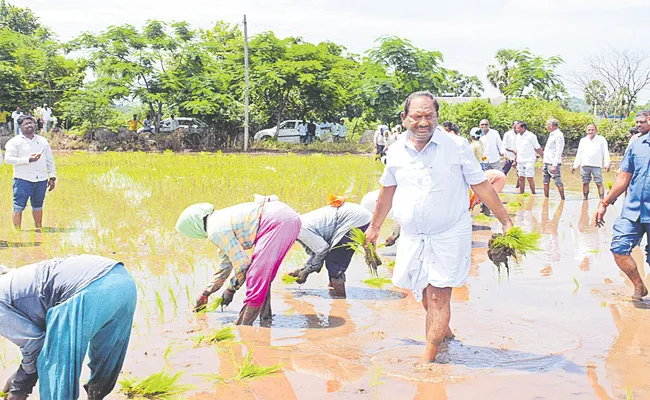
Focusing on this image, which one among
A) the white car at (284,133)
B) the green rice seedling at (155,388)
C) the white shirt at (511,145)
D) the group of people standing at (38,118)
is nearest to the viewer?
the green rice seedling at (155,388)

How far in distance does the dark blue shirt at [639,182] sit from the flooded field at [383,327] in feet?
2.61

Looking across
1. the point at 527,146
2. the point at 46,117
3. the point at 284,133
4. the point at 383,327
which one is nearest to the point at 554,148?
the point at 527,146

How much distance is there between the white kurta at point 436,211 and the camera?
429 cm

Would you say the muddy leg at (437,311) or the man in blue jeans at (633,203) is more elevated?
the man in blue jeans at (633,203)

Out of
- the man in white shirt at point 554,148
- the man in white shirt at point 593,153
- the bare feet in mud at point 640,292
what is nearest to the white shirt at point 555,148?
the man in white shirt at point 554,148

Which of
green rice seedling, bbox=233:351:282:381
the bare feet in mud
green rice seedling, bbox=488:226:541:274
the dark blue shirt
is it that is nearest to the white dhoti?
green rice seedling, bbox=488:226:541:274

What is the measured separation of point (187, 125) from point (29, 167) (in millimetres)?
21262

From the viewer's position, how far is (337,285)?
6312mm

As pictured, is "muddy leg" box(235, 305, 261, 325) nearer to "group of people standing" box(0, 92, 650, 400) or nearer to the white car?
"group of people standing" box(0, 92, 650, 400)

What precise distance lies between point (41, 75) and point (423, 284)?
29863 millimetres

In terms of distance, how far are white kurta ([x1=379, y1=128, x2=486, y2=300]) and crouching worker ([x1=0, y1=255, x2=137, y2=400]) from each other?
5.99 ft

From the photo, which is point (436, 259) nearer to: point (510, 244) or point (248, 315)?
point (510, 244)

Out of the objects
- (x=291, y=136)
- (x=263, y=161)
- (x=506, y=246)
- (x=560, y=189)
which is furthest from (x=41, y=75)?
(x=506, y=246)

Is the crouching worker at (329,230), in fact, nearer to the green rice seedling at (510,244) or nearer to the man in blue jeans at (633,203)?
the green rice seedling at (510,244)
